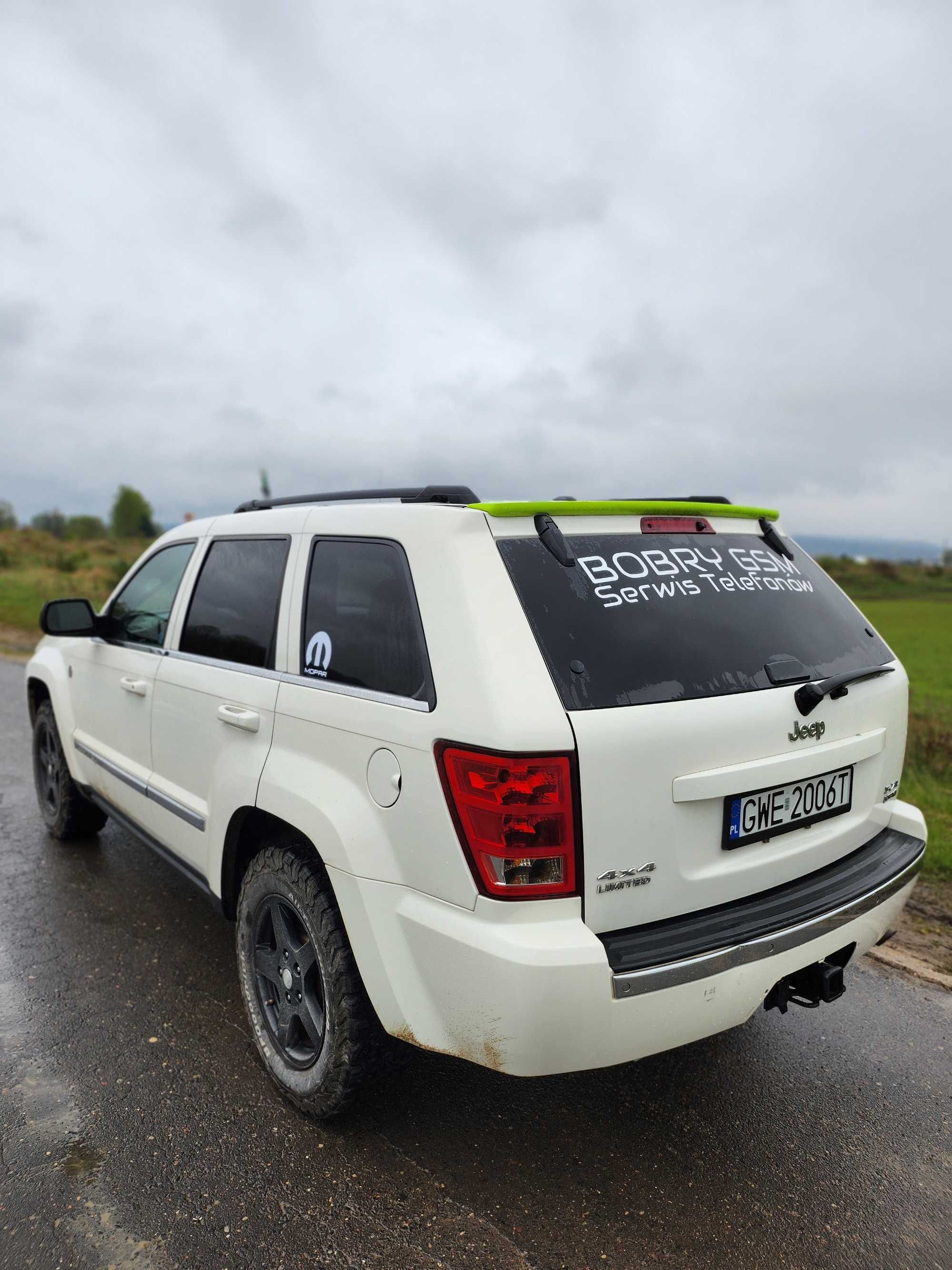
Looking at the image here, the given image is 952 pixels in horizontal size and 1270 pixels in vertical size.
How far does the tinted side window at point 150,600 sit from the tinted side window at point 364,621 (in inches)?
48.2

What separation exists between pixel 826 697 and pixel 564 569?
0.89 m

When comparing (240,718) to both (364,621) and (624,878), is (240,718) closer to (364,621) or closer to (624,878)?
(364,621)

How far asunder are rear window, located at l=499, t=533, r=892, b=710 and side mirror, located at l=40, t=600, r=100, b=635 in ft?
9.00

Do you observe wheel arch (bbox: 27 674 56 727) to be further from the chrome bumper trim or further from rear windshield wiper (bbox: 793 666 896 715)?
rear windshield wiper (bbox: 793 666 896 715)

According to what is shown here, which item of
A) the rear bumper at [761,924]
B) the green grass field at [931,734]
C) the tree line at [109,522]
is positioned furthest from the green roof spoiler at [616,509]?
the tree line at [109,522]

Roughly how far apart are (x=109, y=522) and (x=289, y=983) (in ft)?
426

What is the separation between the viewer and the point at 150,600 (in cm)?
410

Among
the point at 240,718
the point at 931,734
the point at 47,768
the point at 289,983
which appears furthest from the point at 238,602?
the point at 931,734

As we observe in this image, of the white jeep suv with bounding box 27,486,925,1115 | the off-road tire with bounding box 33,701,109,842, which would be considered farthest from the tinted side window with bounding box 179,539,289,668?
the off-road tire with bounding box 33,701,109,842

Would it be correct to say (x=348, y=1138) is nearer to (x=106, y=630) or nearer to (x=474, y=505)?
(x=474, y=505)

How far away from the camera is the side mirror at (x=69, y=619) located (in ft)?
13.7


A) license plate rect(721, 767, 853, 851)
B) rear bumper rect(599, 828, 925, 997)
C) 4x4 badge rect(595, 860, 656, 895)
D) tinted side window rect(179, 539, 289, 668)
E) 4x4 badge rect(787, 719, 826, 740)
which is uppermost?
tinted side window rect(179, 539, 289, 668)

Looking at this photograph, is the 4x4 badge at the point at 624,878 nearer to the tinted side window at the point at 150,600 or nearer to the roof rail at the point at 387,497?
the roof rail at the point at 387,497

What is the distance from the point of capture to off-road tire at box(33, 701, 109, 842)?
4.98 m
